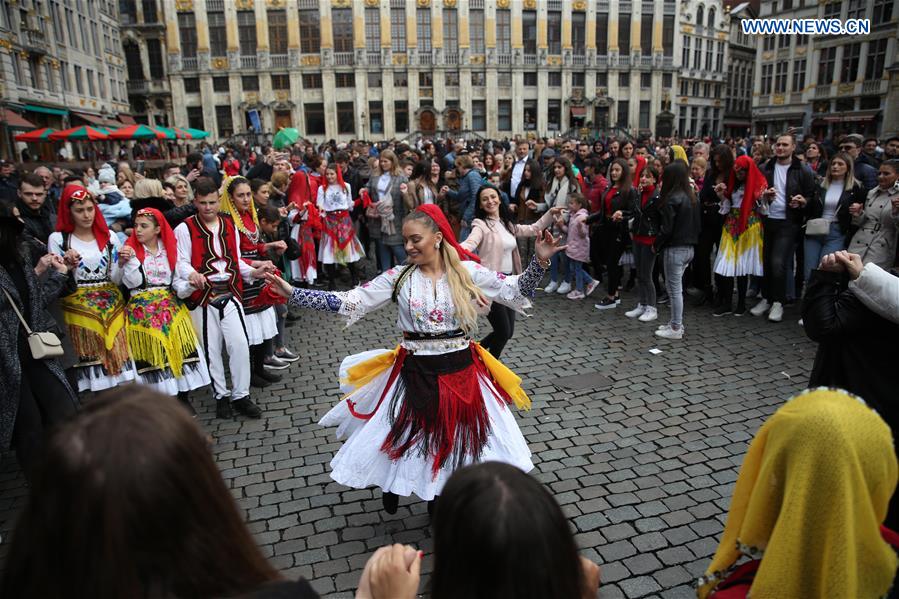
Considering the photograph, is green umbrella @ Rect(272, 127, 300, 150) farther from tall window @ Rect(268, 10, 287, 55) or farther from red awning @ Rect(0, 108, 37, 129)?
tall window @ Rect(268, 10, 287, 55)

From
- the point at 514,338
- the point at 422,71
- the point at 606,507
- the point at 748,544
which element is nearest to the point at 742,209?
the point at 514,338

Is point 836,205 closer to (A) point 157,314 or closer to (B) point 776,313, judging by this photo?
(B) point 776,313

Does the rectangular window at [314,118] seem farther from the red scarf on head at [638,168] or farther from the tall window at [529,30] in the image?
the red scarf on head at [638,168]

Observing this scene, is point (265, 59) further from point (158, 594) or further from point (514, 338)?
point (158, 594)

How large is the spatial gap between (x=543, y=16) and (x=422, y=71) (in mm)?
11921

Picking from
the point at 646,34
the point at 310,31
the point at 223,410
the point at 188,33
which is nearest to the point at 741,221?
the point at 223,410

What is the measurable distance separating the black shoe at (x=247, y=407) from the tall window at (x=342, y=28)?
53.5 meters

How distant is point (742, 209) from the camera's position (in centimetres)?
808

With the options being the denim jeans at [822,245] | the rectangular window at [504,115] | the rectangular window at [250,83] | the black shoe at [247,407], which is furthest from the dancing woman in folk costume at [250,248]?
the rectangular window at [250,83]

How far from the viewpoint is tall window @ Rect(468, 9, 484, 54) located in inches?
2128

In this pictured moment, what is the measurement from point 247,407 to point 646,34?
197 feet

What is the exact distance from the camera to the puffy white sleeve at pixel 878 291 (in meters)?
2.68

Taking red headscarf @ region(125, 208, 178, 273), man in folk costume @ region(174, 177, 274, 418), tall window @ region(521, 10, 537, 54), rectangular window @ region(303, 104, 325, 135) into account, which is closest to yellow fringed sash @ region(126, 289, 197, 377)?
man in folk costume @ region(174, 177, 274, 418)

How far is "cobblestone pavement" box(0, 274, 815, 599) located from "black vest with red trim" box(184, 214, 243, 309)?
1.25 meters
